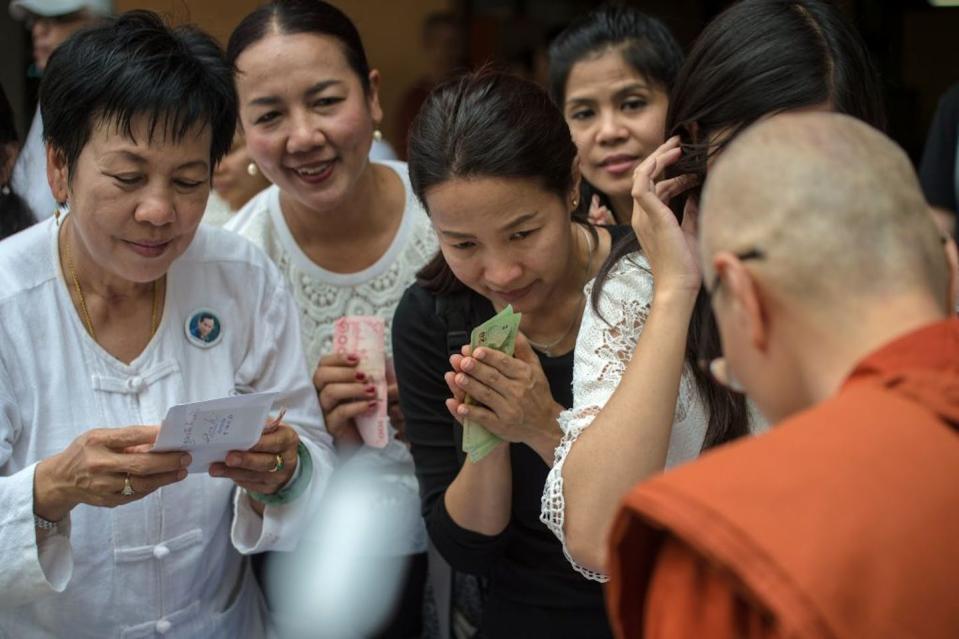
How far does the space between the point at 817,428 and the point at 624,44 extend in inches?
92.3

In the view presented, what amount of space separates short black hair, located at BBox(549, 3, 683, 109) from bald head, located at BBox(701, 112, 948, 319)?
78.2 inches

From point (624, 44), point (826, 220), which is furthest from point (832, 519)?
point (624, 44)

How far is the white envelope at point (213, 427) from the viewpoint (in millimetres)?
2309

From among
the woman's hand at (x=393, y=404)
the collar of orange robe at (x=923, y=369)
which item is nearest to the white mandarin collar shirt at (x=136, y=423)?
the woman's hand at (x=393, y=404)

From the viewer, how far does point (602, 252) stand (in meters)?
2.83

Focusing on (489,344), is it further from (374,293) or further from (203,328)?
(374,293)

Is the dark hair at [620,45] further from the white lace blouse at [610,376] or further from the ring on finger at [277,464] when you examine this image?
the ring on finger at [277,464]

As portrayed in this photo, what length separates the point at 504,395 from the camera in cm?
247

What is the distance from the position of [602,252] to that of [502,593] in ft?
2.65

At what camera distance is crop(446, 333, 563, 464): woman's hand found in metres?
2.47

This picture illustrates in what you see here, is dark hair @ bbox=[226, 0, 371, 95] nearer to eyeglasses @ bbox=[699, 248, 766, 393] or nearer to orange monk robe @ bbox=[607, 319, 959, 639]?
eyeglasses @ bbox=[699, 248, 766, 393]

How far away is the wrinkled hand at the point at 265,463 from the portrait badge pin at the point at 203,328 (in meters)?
0.28

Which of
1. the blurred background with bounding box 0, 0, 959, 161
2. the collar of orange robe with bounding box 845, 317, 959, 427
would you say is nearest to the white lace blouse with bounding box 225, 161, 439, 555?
the collar of orange robe with bounding box 845, 317, 959, 427

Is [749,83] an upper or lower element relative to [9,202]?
upper
